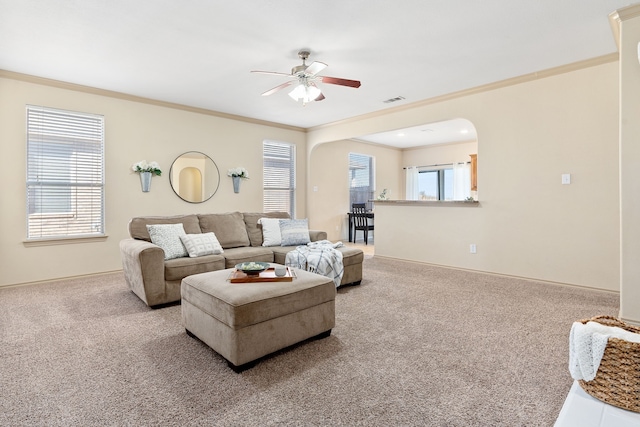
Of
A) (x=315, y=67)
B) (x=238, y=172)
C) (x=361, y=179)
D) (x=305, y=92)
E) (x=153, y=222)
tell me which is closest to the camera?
(x=315, y=67)

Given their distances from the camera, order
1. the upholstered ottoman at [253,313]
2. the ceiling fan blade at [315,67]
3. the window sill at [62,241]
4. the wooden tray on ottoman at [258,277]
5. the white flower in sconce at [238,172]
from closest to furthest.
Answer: the upholstered ottoman at [253,313]
the wooden tray on ottoman at [258,277]
the ceiling fan blade at [315,67]
the window sill at [62,241]
the white flower in sconce at [238,172]

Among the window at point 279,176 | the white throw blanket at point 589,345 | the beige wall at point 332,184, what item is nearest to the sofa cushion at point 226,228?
the window at point 279,176

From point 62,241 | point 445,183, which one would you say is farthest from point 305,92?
point 445,183

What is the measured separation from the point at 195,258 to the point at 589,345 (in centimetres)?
323

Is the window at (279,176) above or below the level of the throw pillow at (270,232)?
above

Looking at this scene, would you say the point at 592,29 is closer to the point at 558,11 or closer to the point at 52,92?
the point at 558,11

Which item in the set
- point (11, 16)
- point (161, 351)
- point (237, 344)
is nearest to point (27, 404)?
point (161, 351)

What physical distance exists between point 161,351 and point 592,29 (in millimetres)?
4429

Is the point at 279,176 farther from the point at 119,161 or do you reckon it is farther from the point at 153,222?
the point at 153,222

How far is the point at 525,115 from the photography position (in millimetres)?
4125

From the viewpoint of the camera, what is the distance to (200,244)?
3699 mm

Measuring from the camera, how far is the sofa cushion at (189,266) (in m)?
3.27

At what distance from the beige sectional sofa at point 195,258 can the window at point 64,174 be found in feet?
4.02

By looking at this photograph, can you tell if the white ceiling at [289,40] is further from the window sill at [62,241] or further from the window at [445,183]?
the window at [445,183]
